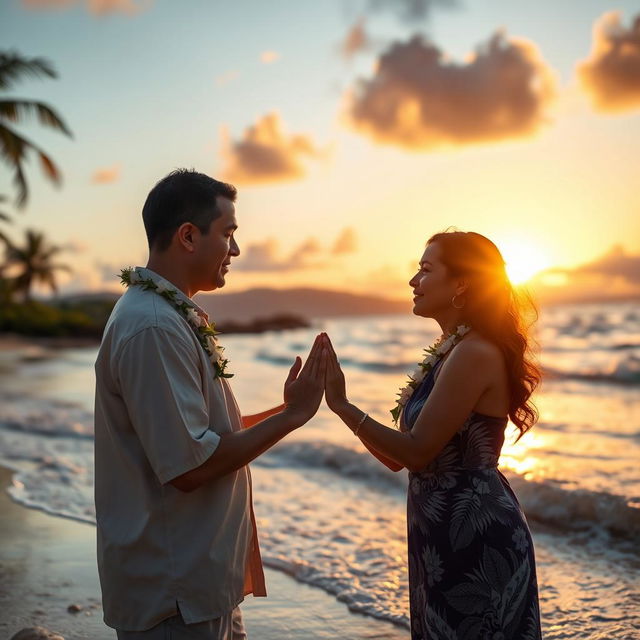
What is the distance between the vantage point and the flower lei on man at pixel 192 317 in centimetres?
251

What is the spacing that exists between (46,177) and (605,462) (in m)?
18.2

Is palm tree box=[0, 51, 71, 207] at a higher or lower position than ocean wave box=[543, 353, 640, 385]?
higher

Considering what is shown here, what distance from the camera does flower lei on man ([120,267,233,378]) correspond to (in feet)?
8.23

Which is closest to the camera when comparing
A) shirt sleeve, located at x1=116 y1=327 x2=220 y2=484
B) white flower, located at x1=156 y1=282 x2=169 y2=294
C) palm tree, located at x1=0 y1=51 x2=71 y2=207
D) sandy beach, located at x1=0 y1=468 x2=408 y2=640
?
shirt sleeve, located at x1=116 y1=327 x2=220 y2=484

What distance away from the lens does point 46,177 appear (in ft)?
71.6

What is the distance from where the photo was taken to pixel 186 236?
2572 millimetres

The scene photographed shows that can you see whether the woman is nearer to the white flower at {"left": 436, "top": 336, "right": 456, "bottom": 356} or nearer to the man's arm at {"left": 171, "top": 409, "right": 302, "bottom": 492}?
the white flower at {"left": 436, "top": 336, "right": 456, "bottom": 356}

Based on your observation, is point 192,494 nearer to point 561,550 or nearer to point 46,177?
point 561,550

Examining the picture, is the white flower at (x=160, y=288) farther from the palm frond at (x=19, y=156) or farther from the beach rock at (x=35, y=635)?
the palm frond at (x=19, y=156)

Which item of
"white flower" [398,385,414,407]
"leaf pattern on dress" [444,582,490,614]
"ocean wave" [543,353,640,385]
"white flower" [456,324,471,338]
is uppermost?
"white flower" [456,324,471,338]

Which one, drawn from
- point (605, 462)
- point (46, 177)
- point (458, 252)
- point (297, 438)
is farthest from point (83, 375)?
point (458, 252)

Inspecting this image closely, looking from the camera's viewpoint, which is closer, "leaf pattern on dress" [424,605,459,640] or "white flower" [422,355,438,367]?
"leaf pattern on dress" [424,605,459,640]

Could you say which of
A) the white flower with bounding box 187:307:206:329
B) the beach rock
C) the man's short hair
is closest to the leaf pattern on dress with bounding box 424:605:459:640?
the white flower with bounding box 187:307:206:329

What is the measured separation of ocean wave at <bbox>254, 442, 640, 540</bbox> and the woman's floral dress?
4.83 metres
